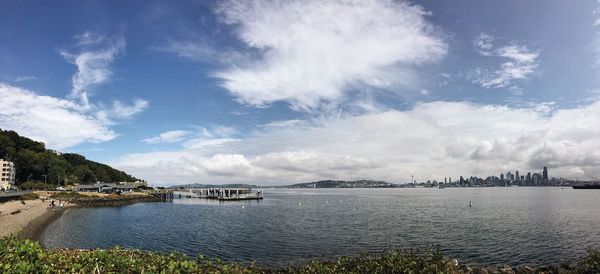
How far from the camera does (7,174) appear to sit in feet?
529

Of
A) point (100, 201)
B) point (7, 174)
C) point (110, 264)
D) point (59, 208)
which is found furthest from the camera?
point (7, 174)

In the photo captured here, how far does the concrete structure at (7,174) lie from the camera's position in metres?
154

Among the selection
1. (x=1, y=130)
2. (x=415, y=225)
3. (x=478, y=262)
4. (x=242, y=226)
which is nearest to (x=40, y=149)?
(x=1, y=130)

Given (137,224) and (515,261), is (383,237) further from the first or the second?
(137,224)

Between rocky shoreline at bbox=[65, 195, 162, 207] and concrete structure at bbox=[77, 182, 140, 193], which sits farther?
concrete structure at bbox=[77, 182, 140, 193]

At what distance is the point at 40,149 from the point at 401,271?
216 m

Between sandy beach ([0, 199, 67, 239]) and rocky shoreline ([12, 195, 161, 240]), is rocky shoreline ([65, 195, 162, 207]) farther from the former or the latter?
sandy beach ([0, 199, 67, 239])

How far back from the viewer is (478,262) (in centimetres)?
3825

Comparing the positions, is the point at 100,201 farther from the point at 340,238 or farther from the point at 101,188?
the point at 340,238

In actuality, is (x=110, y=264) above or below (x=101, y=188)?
above

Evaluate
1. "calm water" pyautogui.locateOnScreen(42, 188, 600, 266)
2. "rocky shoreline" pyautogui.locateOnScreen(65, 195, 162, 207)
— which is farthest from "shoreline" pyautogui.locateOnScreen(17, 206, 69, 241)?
"rocky shoreline" pyautogui.locateOnScreen(65, 195, 162, 207)

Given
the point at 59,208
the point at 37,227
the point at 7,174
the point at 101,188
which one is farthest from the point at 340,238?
the point at 7,174

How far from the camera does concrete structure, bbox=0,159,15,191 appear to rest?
154 meters

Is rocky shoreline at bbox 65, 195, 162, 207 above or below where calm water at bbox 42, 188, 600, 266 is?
below
